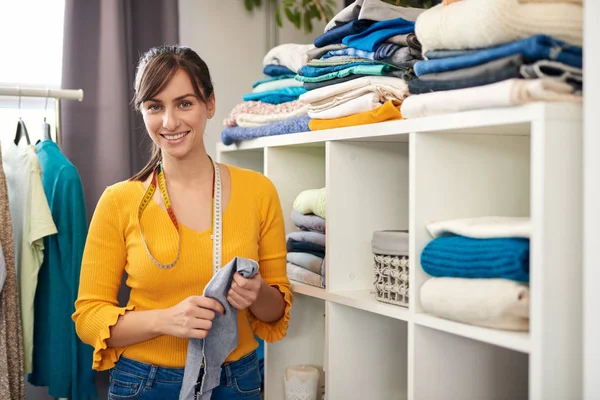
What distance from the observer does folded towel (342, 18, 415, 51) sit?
1.64 meters

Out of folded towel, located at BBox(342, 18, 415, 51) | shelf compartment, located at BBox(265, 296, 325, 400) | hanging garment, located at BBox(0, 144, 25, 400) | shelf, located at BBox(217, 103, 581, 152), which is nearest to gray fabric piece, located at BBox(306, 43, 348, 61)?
folded towel, located at BBox(342, 18, 415, 51)

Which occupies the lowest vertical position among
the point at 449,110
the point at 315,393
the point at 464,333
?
the point at 315,393

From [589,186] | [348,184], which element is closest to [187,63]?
[348,184]

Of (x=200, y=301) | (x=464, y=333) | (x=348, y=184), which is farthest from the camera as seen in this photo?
(x=348, y=184)

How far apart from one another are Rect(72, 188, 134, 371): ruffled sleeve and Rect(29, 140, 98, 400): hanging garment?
562mm

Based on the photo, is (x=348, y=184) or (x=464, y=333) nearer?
(x=464, y=333)

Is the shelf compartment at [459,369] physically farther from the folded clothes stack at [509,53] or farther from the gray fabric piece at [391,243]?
the folded clothes stack at [509,53]

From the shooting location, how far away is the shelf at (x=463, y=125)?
1153mm

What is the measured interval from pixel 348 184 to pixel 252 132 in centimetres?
48

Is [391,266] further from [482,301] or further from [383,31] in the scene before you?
[383,31]

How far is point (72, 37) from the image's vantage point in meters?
2.38

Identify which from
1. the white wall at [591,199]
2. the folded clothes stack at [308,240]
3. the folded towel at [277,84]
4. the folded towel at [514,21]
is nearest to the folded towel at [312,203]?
the folded clothes stack at [308,240]

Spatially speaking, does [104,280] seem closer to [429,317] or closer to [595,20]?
[429,317]

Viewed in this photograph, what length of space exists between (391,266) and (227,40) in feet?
4.86
